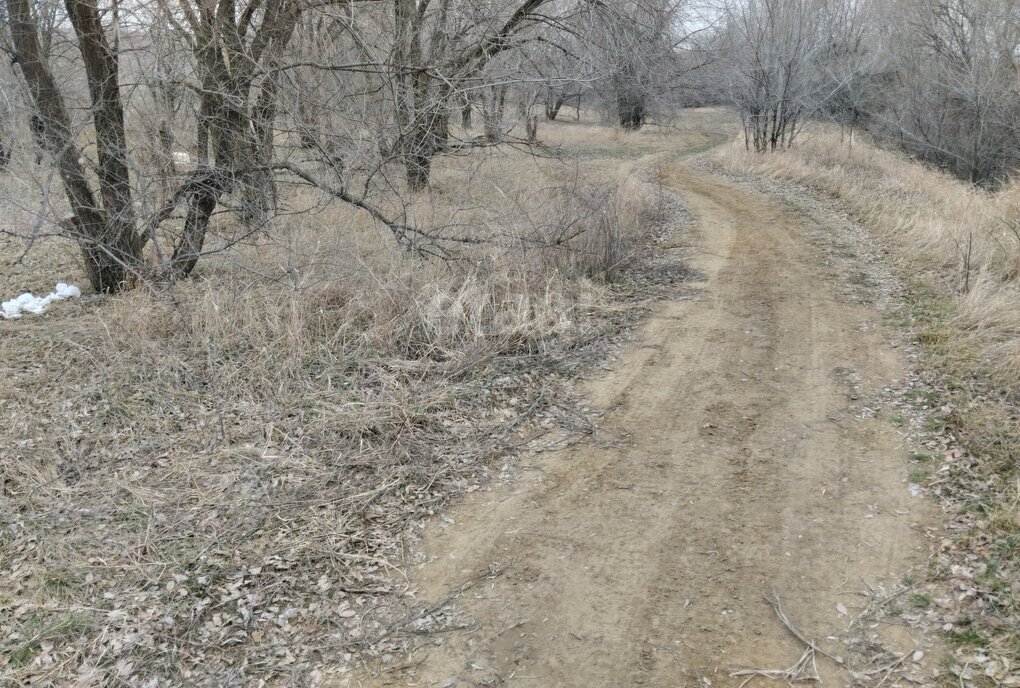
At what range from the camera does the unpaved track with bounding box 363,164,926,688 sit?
3793 millimetres

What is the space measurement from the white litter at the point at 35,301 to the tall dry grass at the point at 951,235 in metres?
9.43

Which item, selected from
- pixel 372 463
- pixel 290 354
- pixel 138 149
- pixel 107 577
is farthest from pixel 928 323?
pixel 138 149

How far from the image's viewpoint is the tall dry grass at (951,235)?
6637mm

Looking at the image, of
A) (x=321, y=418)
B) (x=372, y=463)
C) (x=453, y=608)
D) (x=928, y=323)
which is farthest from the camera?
(x=928, y=323)

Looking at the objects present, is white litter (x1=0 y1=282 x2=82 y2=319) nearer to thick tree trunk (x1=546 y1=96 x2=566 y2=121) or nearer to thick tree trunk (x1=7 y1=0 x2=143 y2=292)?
thick tree trunk (x1=7 y1=0 x2=143 y2=292)

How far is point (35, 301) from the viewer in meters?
8.67

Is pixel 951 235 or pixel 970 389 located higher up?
pixel 951 235

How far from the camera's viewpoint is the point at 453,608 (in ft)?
13.7

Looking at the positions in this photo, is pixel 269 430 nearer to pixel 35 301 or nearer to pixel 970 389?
pixel 35 301

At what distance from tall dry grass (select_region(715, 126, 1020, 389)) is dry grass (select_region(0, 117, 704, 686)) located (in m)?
3.38

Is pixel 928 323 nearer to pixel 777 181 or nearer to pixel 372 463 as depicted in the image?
pixel 372 463

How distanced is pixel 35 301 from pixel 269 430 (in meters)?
4.90

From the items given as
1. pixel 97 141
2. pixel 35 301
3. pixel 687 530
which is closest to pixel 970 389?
pixel 687 530

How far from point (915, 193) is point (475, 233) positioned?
894 centimetres
